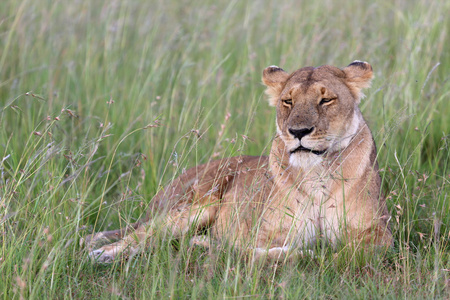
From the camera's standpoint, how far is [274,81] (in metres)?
4.33

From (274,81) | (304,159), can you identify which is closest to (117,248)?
(304,159)

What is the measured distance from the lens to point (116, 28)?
7.21 meters

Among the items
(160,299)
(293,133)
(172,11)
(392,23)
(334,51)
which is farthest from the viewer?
(172,11)

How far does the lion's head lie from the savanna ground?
27 cm

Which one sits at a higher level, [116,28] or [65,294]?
[116,28]

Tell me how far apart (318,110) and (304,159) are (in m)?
0.33

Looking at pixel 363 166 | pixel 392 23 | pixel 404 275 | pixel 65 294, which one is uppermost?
pixel 392 23

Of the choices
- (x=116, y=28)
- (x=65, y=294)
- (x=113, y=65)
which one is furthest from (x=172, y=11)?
(x=65, y=294)

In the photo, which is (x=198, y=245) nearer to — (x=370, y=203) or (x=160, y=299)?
(x=160, y=299)

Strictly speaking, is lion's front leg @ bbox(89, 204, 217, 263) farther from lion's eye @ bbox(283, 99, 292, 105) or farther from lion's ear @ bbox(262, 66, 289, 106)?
lion's ear @ bbox(262, 66, 289, 106)

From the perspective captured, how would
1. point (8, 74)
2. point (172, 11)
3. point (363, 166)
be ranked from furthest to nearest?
point (172, 11) < point (8, 74) < point (363, 166)

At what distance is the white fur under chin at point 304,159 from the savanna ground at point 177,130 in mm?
395

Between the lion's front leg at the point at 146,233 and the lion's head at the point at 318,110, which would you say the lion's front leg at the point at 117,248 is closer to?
the lion's front leg at the point at 146,233

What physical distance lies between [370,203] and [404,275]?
28.2 inches
